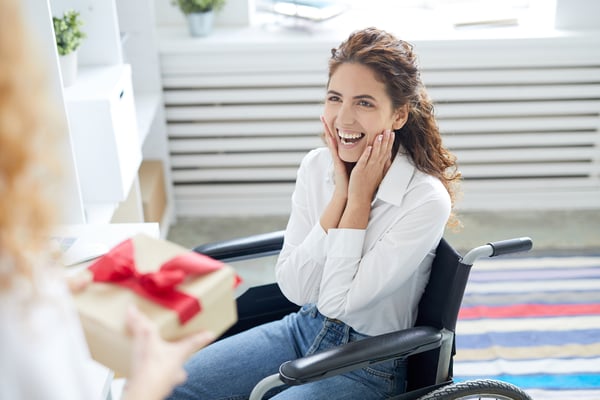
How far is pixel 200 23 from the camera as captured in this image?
3010 mm

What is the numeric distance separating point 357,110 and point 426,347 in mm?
529

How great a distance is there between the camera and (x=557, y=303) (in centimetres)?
267

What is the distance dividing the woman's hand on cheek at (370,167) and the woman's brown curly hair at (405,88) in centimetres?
7

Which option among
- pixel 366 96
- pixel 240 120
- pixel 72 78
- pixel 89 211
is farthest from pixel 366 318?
pixel 240 120

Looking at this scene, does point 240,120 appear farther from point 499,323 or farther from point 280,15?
point 499,323

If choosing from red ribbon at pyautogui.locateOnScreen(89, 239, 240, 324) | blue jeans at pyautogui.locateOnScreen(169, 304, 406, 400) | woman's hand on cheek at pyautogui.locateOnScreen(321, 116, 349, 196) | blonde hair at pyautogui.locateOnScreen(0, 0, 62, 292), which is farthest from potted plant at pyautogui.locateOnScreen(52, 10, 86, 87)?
blonde hair at pyautogui.locateOnScreen(0, 0, 62, 292)

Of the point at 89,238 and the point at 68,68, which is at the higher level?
the point at 68,68

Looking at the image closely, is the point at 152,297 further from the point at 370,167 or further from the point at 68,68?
the point at 68,68

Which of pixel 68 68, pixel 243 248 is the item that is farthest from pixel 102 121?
pixel 243 248

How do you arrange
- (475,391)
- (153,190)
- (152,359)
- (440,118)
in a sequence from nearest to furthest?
(152,359) → (475,391) → (153,190) → (440,118)

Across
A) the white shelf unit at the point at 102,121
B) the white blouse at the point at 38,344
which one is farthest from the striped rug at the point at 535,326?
the white blouse at the point at 38,344

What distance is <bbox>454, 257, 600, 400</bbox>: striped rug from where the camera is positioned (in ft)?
7.60

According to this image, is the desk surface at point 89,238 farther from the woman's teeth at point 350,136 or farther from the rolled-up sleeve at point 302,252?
the woman's teeth at point 350,136

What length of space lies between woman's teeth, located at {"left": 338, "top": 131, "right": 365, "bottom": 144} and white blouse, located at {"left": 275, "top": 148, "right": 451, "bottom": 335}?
10 centimetres
